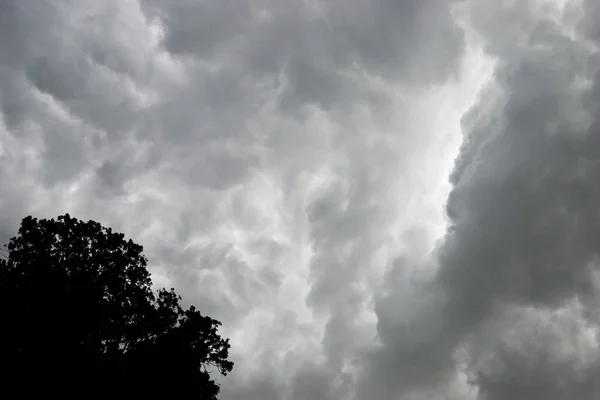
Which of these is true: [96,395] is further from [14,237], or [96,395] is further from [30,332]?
[14,237]

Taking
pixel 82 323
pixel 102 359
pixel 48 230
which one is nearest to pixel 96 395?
pixel 102 359

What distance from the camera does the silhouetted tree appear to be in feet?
89.8

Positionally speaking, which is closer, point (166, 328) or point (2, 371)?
point (2, 371)

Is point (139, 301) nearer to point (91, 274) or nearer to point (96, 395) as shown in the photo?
point (91, 274)

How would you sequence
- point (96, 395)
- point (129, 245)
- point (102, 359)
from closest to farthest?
1. point (96, 395)
2. point (102, 359)
3. point (129, 245)

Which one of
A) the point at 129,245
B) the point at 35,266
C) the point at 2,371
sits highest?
the point at 129,245

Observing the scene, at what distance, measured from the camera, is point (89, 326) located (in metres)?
30.6

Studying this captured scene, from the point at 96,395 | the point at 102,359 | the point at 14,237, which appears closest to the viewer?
the point at 96,395

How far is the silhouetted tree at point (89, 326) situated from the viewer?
27.4m

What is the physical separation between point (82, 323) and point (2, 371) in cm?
540

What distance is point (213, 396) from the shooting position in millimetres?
36031

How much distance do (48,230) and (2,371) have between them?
36.1 feet

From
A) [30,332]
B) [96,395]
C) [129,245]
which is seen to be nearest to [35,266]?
[30,332]

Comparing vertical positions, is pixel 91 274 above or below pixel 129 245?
below
